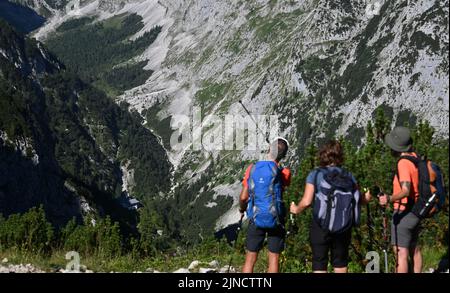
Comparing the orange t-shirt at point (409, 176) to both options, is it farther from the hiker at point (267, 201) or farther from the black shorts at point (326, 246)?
the hiker at point (267, 201)

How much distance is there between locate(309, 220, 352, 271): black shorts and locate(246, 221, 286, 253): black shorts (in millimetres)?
960

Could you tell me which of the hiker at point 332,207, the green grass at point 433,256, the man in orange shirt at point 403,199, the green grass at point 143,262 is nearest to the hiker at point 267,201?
the hiker at point 332,207

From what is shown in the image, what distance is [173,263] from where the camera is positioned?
1471 cm

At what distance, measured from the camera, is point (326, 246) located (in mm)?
10133

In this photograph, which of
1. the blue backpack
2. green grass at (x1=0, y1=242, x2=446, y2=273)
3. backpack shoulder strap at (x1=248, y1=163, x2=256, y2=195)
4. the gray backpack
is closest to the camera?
the gray backpack

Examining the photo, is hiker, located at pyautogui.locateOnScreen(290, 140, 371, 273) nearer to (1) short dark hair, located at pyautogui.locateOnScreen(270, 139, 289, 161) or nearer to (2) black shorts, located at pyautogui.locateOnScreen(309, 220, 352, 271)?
(2) black shorts, located at pyautogui.locateOnScreen(309, 220, 352, 271)

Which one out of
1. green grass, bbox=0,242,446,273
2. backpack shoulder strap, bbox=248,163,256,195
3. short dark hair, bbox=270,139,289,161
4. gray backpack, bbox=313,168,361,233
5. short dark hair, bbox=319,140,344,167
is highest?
short dark hair, bbox=270,139,289,161

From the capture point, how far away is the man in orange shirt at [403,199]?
10297mm

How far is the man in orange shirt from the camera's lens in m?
10.3

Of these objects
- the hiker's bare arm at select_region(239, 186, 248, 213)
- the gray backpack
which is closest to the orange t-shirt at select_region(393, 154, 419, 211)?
the gray backpack

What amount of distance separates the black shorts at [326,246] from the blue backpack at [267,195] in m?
0.88

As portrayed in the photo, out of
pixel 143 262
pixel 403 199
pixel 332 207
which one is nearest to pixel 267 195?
pixel 332 207
